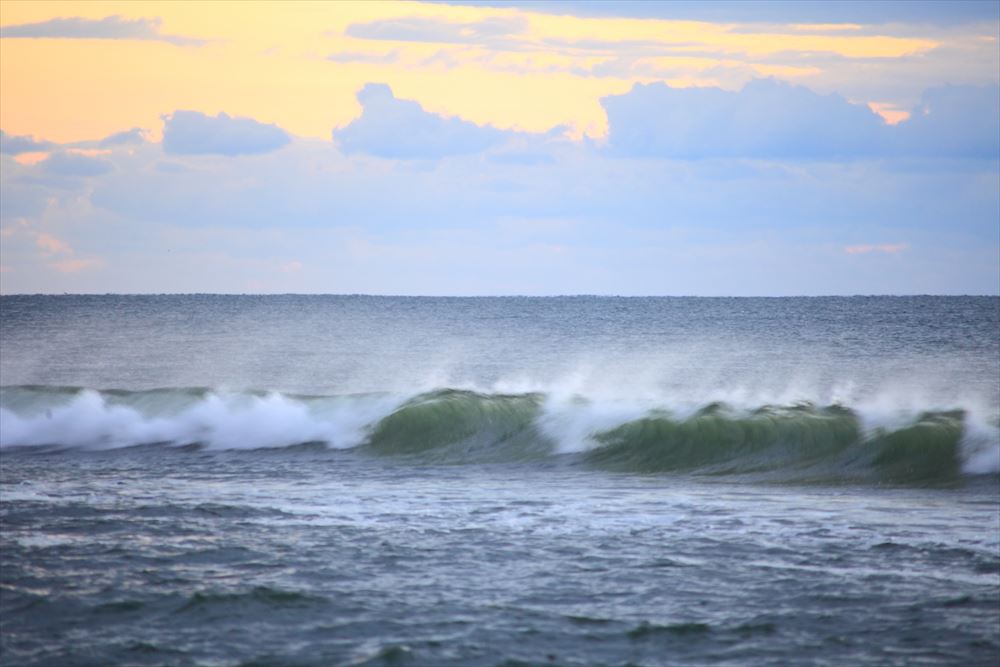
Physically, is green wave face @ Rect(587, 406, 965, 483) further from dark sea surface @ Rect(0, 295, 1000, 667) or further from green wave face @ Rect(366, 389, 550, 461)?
green wave face @ Rect(366, 389, 550, 461)

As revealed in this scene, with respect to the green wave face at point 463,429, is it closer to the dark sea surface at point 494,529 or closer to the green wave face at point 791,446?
the dark sea surface at point 494,529

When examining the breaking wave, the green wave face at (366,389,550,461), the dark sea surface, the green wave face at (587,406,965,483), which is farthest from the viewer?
the green wave face at (366,389,550,461)

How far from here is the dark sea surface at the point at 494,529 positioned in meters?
9.04

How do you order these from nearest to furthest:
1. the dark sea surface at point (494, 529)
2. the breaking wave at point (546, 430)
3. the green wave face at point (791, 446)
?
the dark sea surface at point (494, 529)
the green wave face at point (791, 446)
the breaking wave at point (546, 430)

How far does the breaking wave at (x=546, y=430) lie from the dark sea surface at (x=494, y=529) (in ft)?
0.24

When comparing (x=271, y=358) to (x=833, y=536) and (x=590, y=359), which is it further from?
(x=833, y=536)

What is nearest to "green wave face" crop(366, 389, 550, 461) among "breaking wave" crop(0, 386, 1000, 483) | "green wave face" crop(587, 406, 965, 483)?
"breaking wave" crop(0, 386, 1000, 483)

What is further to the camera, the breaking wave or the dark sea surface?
the breaking wave

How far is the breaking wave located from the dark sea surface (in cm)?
7

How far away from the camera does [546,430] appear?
893 inches

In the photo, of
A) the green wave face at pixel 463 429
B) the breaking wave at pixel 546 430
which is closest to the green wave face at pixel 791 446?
the breaking wave at pixel 546 430

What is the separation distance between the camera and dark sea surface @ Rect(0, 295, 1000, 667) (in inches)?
356

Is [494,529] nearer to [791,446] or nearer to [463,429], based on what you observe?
[791,446]

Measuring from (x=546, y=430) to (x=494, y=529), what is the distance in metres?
9.60
